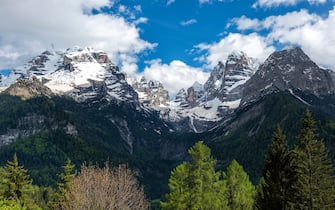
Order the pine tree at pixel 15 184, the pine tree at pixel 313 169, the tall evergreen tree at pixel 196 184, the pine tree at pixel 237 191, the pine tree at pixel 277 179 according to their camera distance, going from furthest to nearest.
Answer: the pine tree at pixel 15 184 → the pine tree at pixel 237 191 → the tall evergreen tree at pixel 196 184 → the pine tree at pixel 313 169 → the pine tree at pixel 277 179

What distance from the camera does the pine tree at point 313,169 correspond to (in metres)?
49.7

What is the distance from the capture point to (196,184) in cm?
6775

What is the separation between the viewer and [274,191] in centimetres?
4447

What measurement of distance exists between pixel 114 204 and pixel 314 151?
24.8 m

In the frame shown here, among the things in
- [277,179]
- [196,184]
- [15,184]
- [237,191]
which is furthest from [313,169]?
[15,184]

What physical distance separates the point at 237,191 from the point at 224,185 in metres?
4.53

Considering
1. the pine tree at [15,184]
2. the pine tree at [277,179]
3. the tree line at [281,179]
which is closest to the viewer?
the pine tree at [277,179]

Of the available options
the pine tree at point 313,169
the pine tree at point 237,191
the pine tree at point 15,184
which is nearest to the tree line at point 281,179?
the pine tree at point 313,169

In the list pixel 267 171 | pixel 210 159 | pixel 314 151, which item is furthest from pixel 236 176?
pixel 267 171

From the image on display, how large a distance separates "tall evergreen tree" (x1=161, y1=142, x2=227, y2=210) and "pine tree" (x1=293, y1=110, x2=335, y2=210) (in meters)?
19.0

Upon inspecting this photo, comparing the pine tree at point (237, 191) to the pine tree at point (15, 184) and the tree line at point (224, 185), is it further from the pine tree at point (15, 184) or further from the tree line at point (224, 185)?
the pine tree at point (15, 184)

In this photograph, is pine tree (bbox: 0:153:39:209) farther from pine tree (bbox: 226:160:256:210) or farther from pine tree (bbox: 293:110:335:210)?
pine tree (bbox: 293:110:335:210)

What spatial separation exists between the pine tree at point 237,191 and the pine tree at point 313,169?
24.3m

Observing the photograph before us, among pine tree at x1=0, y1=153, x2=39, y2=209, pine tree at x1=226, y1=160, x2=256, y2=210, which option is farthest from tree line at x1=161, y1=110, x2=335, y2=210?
pine tree at x1=0, y1=153, x2=39, y2=209
